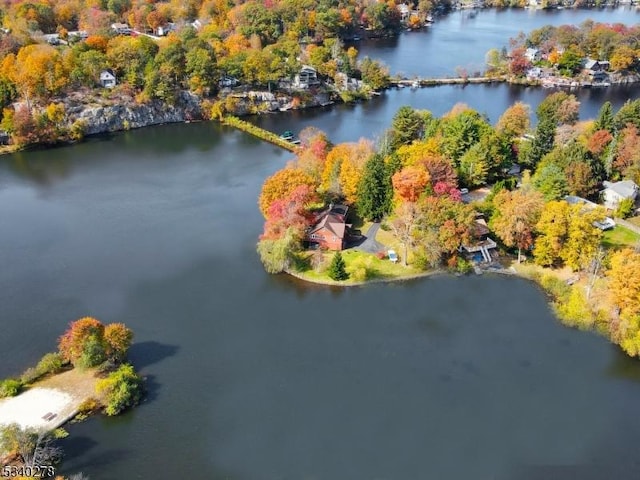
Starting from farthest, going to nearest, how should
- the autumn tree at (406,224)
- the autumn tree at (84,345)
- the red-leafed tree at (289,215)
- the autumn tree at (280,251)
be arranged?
the red-leafed tree at (289,215) → the autumn tree at (406,224) → the autumn tree at (280,251) → the autumn tree at (84,345)

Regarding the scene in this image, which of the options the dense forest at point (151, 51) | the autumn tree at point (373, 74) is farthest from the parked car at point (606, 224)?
the autumn tree at point (373, 74)

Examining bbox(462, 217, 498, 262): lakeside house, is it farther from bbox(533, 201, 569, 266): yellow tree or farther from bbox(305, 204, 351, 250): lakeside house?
bbox(305, 204, 351, 250): lakeside house

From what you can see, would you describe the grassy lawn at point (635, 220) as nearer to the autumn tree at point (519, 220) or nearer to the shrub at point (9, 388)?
the autumn tree at point (519, 220)

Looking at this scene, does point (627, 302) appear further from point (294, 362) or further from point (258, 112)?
point (258, 112)

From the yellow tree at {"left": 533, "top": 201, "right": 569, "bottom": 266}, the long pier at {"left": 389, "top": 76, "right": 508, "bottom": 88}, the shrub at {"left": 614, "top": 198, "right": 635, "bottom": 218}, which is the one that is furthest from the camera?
the long pier at {"left": 389, "top": 76, "right": 508, "bottom": 88}

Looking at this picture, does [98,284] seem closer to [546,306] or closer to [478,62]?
[546,306]

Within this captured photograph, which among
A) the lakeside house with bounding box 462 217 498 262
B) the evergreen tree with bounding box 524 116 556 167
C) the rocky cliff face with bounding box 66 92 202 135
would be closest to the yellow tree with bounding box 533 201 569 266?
the lakeside house with bounding box 462 217 498 262
